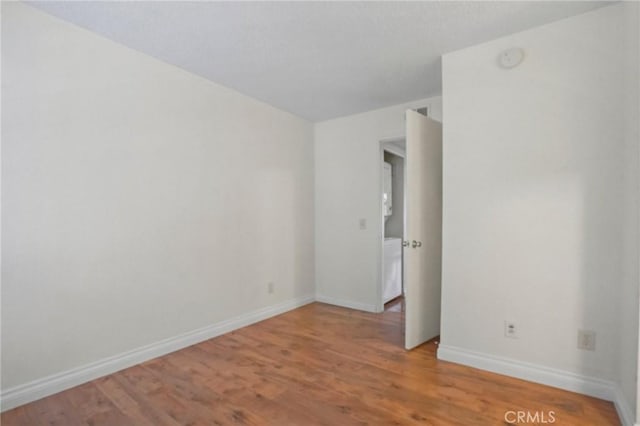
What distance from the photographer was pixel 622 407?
1828 millimetres

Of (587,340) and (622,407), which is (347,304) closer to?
(587,340)

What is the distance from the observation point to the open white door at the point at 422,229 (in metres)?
2.72

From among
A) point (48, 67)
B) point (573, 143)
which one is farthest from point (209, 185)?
point (573, 143)

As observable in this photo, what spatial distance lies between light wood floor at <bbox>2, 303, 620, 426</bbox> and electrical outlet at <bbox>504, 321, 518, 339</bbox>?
0.95ft

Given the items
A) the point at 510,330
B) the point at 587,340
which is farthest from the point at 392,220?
the point at 587,340

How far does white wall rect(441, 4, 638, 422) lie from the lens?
6.59 feet

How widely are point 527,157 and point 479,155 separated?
0.31 metres

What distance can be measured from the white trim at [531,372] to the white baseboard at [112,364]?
1951mm

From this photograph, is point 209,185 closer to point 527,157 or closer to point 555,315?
point 527,157

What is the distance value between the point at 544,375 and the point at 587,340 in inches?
14.1

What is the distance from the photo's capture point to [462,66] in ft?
8.28

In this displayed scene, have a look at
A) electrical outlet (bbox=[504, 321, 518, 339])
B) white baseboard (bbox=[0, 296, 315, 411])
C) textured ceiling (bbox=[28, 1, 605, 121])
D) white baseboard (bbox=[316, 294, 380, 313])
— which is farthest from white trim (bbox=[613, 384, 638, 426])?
white baseboard (bbox=[0, 296, 315, 411])

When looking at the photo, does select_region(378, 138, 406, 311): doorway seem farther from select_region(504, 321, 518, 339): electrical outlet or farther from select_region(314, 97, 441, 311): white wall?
select_region(504, 321, 518, 339): electrical outlet

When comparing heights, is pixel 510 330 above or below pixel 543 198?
below
